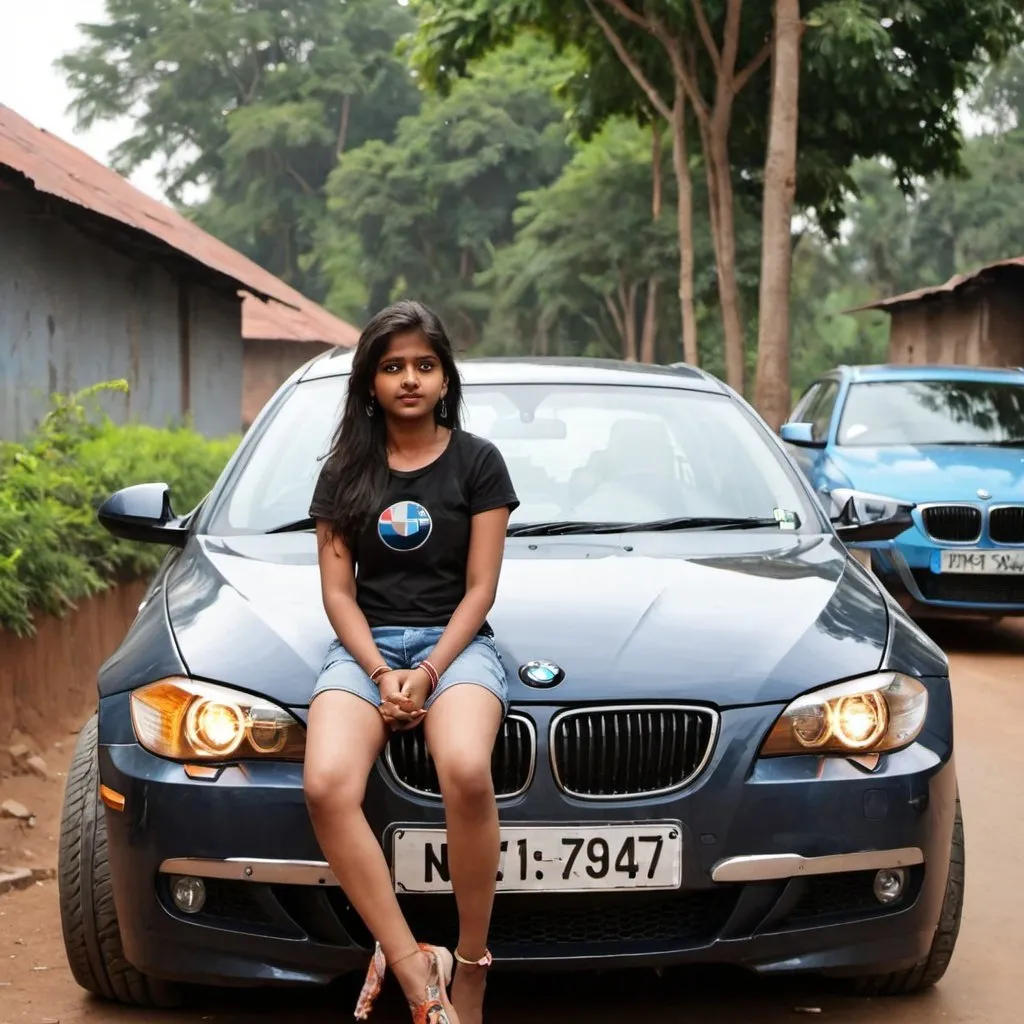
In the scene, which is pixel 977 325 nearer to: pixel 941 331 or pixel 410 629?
pixel 941 331

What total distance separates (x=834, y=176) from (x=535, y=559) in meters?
17.8

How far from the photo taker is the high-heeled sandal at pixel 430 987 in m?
3.09

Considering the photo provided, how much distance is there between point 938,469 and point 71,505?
Result: 4.72m

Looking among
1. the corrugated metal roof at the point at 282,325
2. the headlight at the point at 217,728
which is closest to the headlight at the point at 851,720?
the headlight at the point at 217,728

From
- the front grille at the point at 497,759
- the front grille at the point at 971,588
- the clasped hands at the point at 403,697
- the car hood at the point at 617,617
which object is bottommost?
the front grille at the point at 971,588

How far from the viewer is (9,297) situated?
14.7 meters

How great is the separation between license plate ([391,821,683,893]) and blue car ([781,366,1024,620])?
4.97m

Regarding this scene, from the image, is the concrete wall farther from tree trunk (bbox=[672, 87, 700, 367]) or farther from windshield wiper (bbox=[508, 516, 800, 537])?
windshield wiper (bbox=[508, 516, 800, 537])

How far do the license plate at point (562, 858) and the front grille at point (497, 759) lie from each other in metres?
0.10

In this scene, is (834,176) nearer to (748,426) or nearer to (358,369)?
(748,426)

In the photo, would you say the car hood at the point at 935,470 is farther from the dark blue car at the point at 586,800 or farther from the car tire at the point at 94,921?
the car tire at the point at 94,921

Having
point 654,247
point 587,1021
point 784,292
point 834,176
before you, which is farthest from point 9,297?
point 654,247

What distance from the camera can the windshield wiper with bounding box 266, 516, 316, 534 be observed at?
14.5 ft

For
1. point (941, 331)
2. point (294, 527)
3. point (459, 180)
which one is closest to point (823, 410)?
point (294, 527)
